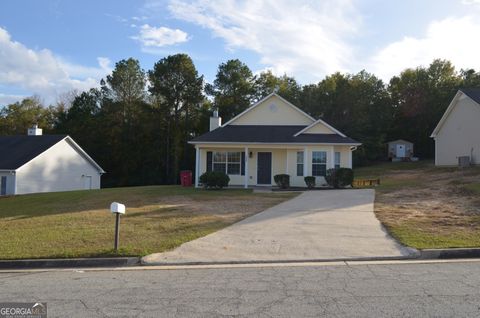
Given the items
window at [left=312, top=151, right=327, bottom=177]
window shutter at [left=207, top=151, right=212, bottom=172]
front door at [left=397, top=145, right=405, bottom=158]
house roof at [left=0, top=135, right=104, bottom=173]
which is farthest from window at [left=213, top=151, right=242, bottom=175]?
front door at [left=397, top=145, right=405, bottom=158]

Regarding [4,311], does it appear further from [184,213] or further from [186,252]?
[184,213]

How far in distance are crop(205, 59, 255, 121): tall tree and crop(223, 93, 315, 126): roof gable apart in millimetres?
23715

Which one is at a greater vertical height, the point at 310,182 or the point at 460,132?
the point at 460,132

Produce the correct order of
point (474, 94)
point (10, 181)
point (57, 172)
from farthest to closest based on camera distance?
point (57, 172)
point (10, 181)
point (474, 94)

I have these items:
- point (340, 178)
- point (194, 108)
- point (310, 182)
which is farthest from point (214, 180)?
point (194, 108)

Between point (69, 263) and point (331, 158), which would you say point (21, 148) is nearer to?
point (331, 158)

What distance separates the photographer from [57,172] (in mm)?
37406

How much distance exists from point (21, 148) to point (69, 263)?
107 ft

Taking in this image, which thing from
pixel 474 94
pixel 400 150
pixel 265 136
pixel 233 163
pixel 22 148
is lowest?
pixel 233 163

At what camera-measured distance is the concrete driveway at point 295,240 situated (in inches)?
332

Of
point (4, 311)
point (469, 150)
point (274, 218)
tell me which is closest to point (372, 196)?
point (274, 218)

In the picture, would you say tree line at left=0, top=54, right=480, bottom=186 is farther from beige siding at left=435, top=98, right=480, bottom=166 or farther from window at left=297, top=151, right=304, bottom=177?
window at left=297, top=151, right=304, bottom=177

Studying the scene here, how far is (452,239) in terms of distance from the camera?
30.7 feet

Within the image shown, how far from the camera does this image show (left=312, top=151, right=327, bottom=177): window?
2439 centimetres
